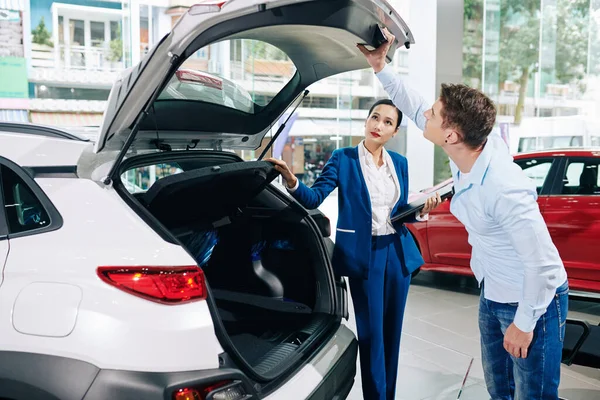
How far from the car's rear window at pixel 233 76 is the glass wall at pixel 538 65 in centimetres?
689

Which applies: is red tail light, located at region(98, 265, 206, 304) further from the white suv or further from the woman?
the woman

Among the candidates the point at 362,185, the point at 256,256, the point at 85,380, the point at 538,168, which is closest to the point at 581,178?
the point at 538,168

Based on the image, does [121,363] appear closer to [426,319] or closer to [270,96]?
[270,96]

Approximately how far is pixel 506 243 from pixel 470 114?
443mm

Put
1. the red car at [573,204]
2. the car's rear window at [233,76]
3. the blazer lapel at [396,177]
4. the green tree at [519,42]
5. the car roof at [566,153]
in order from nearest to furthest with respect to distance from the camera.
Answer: the car's rear window at [233,76]
the blazer lapel at [396,177]
the red car at [573,204]
the car roof at [566,153]
the green tree at [519,42]

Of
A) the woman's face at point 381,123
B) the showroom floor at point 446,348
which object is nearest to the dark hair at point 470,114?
the woman's face at point 381,123

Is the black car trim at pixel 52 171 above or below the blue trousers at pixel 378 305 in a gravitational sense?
above

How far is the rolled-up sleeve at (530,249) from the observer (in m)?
1.73

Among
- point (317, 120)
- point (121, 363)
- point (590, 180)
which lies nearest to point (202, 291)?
point (121, 363)

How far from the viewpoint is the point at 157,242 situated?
1676 millimetres

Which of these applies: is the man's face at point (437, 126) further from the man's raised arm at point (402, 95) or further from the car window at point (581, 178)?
the car window at point (581, 178)

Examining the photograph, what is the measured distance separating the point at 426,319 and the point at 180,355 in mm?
3299

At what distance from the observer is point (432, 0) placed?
8.40 meters

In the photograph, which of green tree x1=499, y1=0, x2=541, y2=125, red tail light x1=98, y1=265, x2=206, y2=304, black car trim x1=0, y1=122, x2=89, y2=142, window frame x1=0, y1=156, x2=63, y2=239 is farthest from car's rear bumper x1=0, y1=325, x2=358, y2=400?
green tree x1=499, y1=0, x2=541, y2=125
